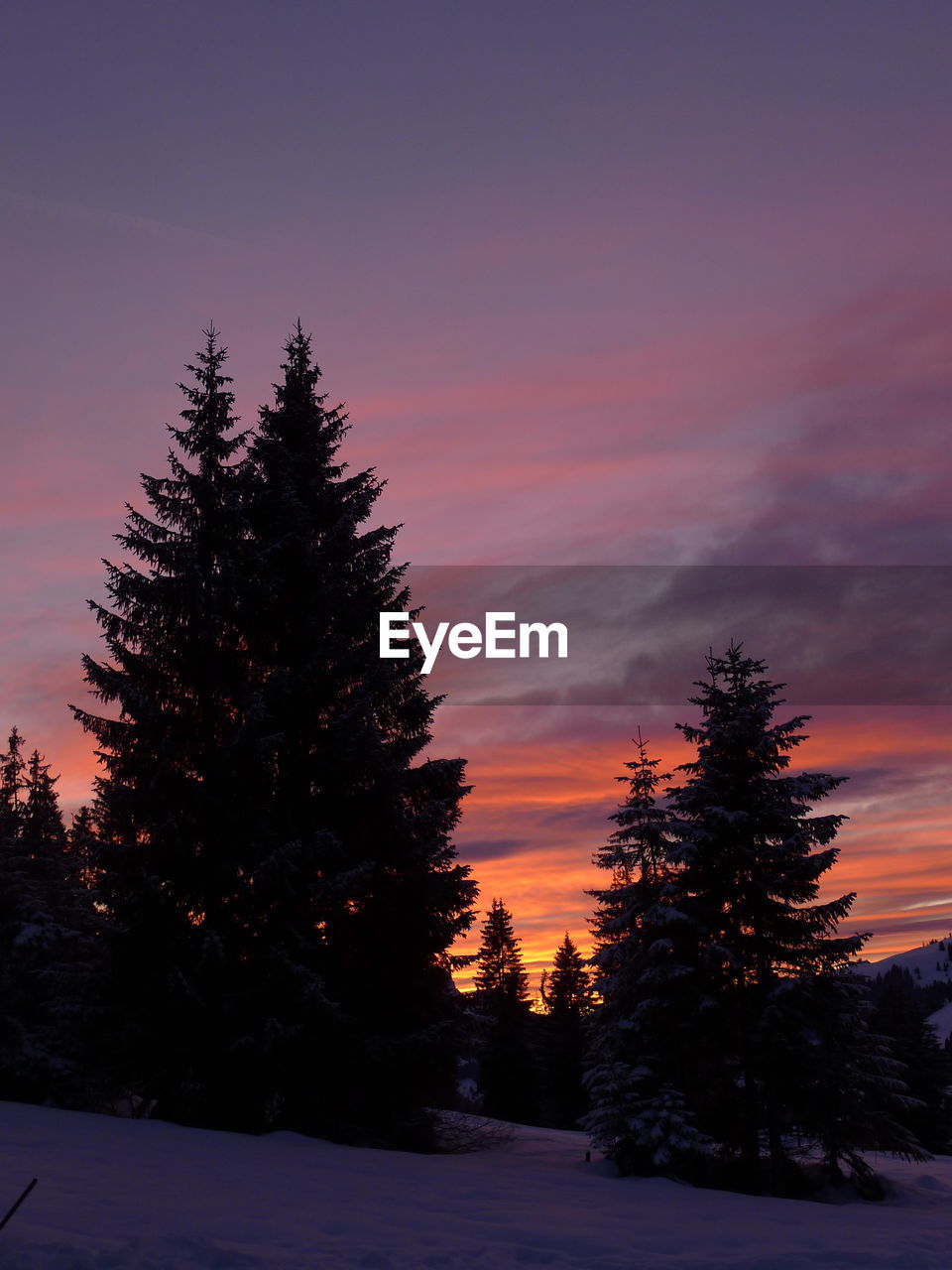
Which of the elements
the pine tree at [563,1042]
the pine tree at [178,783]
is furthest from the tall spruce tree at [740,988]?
the pine tree at [563,1042]

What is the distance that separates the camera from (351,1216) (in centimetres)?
1048

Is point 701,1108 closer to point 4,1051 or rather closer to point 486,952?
point 4,1051

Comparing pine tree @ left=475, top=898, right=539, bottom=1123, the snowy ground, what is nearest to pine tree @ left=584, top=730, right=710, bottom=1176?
the snowy ground

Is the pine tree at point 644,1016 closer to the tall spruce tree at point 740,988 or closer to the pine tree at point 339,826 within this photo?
the tall spruce tree at point 740,988

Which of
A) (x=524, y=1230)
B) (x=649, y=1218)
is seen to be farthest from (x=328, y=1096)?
(x=524, y=1230)

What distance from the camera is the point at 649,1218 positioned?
503 inches

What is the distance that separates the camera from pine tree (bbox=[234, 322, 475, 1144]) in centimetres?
1817

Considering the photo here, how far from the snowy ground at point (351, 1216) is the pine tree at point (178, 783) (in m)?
2.07

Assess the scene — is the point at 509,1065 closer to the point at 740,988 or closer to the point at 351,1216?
the point at 740,988

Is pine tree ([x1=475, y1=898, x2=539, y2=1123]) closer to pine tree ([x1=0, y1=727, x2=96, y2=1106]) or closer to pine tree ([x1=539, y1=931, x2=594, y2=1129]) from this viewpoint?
pine tree ([x1=539, y1=931, x2=594, y2=1129])

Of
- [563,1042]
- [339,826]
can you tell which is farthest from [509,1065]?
[339,826]

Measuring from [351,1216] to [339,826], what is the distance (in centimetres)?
1004

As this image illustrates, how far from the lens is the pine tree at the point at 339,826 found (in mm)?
18172

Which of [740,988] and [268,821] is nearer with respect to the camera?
[268,821]
